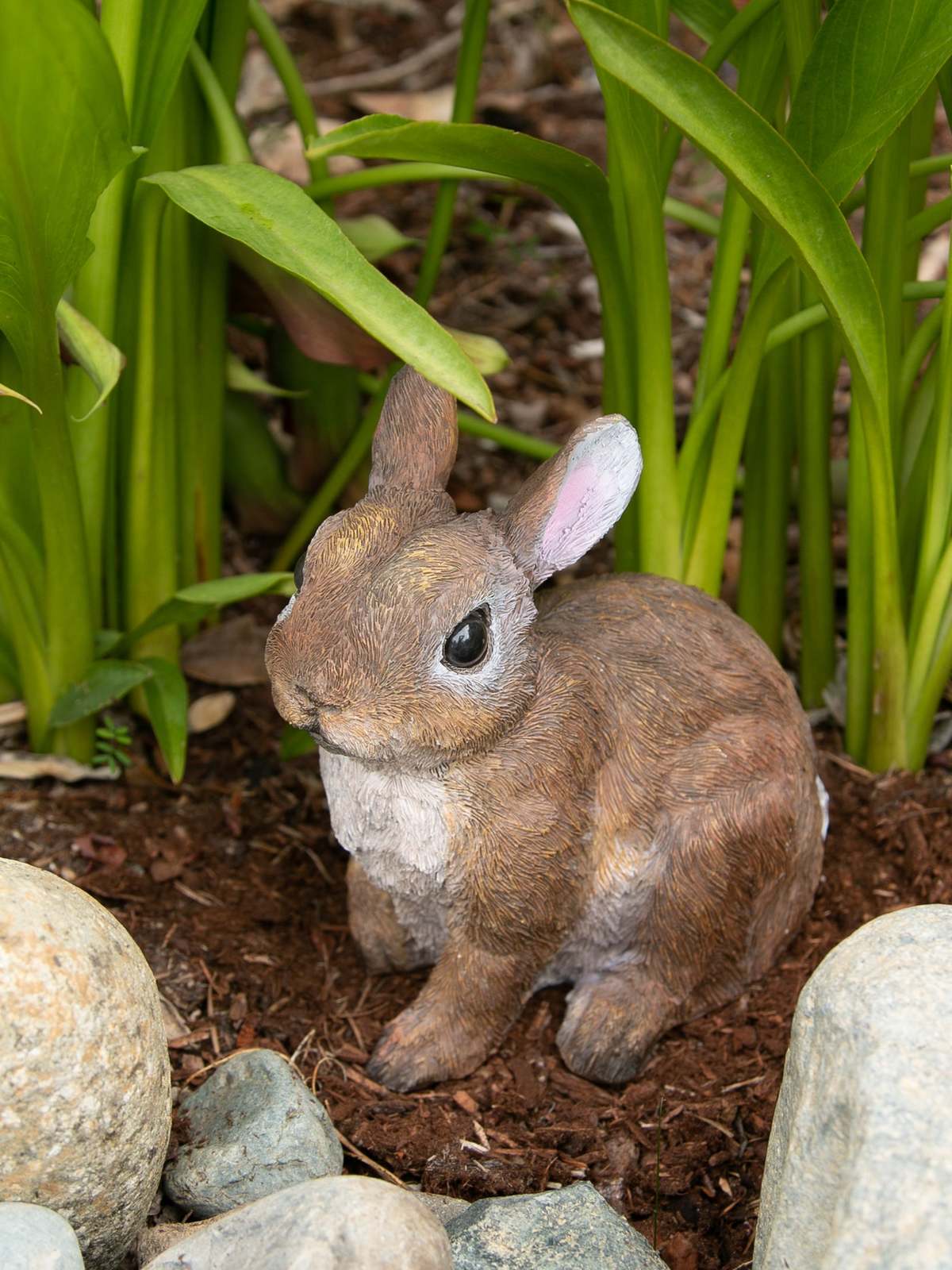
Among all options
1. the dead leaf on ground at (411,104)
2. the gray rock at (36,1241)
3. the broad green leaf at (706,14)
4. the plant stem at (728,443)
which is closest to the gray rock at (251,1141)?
the gray rock at (36,1241)

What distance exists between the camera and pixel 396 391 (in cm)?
194

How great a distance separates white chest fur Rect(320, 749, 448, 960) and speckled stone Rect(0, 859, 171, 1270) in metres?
0.34

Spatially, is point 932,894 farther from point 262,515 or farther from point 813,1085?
point 262,515

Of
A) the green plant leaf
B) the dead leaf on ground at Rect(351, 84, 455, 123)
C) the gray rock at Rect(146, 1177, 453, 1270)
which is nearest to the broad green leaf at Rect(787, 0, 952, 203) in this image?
the green plant leaf

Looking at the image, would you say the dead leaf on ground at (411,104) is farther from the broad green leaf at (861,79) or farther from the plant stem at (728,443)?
the broad green leaf at (861,79)

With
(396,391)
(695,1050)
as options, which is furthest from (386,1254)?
(396,391)

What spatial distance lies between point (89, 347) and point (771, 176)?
89 cm

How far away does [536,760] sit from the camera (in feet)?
6.30

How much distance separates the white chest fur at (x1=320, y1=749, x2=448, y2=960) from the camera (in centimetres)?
189

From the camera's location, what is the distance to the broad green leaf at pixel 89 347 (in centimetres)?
196

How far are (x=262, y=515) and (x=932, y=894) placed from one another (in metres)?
1.47

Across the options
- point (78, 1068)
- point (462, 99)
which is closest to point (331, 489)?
point (462, 99)

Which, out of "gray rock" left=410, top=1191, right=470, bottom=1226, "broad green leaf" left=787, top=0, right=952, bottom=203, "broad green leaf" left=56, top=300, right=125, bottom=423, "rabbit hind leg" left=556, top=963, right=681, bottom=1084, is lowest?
"gray rock" left=410, top=1191, right=470, bottom=1226

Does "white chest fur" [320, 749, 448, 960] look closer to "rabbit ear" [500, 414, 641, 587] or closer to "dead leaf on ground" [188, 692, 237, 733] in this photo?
"rabbit ear" [500, 414, 641, 587]
